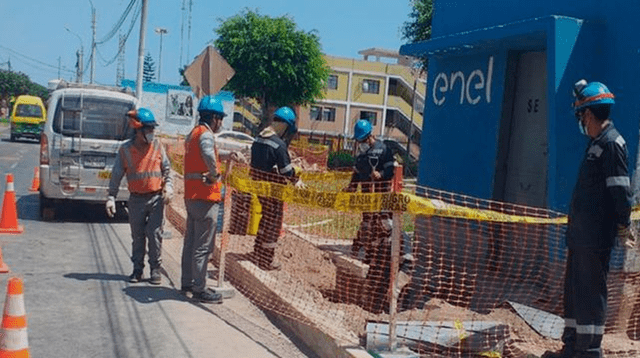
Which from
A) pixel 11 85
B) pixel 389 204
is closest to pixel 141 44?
pixel 389 204

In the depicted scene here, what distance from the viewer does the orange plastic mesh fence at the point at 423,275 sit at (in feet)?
17.4

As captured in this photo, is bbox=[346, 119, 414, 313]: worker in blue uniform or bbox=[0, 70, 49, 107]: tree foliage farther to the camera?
bbox=[0, 70, 49, 107]: tree foliage

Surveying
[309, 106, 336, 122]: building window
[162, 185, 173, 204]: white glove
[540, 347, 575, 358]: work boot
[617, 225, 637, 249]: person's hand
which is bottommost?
[540, 347, 575, 358]: work boot

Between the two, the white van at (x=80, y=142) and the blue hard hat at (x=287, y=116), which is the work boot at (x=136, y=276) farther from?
the white van at (x=80, y=142)

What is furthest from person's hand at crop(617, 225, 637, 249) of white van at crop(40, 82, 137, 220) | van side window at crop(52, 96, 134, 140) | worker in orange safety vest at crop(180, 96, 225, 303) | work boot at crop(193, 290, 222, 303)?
van side window at crop(52, 96, 134, 140)

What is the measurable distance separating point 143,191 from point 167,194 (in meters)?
0.27

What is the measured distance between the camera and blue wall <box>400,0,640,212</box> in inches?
261

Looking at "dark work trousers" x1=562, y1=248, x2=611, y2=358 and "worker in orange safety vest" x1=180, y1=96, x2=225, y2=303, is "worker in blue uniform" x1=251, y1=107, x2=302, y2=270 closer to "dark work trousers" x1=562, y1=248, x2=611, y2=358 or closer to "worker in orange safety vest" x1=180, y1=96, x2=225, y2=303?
"worker in orange safety vest" x1=180, y1=96, x2=225, y2=303

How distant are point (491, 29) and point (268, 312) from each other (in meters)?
4.08

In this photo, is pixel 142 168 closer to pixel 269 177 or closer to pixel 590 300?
pixel 269 177

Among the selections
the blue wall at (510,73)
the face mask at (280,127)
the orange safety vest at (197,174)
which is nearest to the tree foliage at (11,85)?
the blue wall at (510,73)

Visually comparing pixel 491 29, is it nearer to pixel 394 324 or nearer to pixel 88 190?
pixel 394 324

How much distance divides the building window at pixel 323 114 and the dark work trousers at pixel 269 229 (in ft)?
166

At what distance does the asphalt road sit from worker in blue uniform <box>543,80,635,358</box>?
7.48 feet
